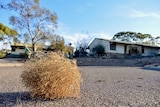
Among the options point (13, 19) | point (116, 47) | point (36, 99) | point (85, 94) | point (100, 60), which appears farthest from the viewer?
point (116, 47)

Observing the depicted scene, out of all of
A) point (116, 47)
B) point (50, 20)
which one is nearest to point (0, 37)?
point (50, 20)

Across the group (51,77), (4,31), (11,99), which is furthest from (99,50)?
(51,77)

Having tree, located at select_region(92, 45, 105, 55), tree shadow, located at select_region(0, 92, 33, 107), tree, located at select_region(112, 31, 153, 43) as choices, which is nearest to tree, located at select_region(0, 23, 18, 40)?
tree, located at select_region(92, 45, 105, 55)

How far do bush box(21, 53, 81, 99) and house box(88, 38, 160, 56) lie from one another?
33.7 meters

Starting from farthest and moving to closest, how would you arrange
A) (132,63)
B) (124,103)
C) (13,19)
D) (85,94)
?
(13,19) < (132,63) < (85,94) < (124,103)

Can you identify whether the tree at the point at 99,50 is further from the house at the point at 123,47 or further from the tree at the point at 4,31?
the tree at the point at 4,31

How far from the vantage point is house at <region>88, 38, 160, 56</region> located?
40.4 metres

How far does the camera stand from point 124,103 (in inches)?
223

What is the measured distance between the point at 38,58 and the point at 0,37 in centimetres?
2211

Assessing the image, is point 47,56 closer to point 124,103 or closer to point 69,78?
point 69,78

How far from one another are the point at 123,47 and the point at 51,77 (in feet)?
123

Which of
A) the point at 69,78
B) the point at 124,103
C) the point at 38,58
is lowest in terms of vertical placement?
the point at 124,103

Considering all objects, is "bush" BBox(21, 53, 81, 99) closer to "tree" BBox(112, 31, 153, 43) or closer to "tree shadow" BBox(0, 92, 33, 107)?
"tree shadow" BBox(0, 92, 33, 107)

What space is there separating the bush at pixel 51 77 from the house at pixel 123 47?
3372cm
